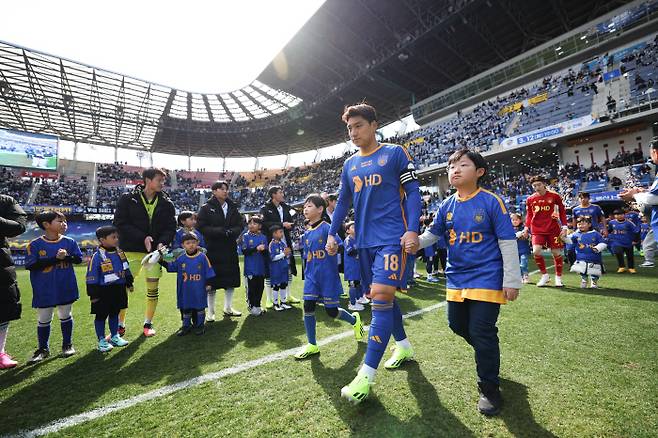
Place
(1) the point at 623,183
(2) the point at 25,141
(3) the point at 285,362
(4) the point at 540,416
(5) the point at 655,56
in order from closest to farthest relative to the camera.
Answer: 1. (4) the point at 540,416
2. (3) the point at 285,362
3. (1) the point at 623,183
4. (5) the point at 655,56
5. (2) the point at 25,141

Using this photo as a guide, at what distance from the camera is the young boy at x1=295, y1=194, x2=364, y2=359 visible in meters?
3.21

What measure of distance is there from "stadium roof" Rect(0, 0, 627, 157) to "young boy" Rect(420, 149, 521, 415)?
27.3 meters

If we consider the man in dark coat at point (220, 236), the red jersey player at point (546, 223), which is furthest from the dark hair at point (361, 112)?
the red jersey player at point (546, 223)

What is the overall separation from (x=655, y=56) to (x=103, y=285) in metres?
31.2

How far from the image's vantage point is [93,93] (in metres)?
31.7

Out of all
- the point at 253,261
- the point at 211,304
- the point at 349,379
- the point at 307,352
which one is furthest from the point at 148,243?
the point at 349,379

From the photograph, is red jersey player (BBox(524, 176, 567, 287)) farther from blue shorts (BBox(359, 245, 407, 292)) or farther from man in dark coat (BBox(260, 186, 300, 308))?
blue shorts (BBox(359, 245, 407, 292))

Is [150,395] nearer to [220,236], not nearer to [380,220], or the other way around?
[380,220]

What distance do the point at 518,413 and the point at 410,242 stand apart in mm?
1273

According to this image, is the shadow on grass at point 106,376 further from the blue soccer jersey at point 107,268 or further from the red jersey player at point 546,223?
the red jersey player at point 546,223

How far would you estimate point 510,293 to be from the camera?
6.70 ft

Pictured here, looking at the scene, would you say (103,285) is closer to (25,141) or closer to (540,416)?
(540,416)

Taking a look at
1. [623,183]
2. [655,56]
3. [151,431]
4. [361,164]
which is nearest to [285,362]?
[151,431]

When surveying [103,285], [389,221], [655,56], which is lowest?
[103,285]
